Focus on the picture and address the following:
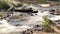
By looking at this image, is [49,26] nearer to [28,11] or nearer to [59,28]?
[59,28]

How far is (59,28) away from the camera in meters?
8.57

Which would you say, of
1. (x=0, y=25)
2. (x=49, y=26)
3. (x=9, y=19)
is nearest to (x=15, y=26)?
(x=0, y=25)

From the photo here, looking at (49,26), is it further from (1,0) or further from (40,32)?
(1,0)

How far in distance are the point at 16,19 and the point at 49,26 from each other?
14.4 ft

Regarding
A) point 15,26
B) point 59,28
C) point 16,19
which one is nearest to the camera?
point 59,28

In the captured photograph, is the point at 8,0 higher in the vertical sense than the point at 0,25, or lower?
higher

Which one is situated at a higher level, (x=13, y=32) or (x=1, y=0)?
(x=1, y=0)

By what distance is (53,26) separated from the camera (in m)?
8.63

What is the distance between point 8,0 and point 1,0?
2.13 feet

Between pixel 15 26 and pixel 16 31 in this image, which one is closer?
pixel 16 31

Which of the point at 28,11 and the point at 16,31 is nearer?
the point at 16,31

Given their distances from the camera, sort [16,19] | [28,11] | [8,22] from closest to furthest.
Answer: [8,22] < [16,19] < [28,11]

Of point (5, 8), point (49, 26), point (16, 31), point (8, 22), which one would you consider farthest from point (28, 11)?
point (49, 26)

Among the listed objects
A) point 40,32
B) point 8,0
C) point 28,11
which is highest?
point 8,0
